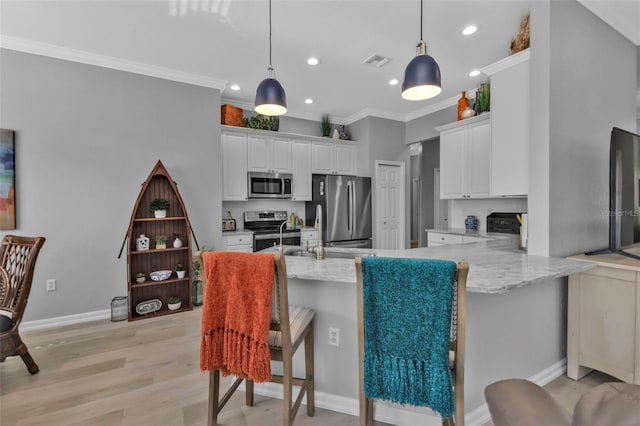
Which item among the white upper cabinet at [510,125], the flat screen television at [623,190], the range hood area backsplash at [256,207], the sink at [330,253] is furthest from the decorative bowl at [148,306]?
the flat screen television at [623,190]

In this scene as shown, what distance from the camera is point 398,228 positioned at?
18.0ft

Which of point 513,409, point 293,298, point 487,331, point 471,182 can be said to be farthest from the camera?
point 471,182

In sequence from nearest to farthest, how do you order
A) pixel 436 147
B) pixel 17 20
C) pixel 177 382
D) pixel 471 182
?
pixel 177 382 → pixel 17 20 → pixel 471 182 → pixel 436 147

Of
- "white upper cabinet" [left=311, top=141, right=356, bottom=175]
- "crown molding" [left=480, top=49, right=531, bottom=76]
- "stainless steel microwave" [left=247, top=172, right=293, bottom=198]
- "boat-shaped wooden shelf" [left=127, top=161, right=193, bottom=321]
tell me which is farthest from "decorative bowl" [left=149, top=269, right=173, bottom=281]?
"crown molding" [left=480, top=49, right=531, bottom=76]

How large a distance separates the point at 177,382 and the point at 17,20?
3.40m

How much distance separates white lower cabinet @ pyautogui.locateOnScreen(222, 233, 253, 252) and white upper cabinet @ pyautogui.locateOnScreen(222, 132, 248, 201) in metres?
0.55

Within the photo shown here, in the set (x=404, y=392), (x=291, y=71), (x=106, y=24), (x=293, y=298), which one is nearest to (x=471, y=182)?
(x=291, y=71)

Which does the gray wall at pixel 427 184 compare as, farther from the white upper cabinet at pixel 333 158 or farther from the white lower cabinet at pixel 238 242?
the white lower cabinet at pixel 238 242

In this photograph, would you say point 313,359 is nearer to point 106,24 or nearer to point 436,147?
point 106,24

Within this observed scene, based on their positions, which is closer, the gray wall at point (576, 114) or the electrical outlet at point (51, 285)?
the gray wall at point (576, 114)

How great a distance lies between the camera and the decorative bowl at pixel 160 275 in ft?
11.4

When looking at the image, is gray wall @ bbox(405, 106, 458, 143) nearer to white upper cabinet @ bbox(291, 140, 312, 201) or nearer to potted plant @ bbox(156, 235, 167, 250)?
white upper cabinet @ bbox(291, 140, 312, 201)

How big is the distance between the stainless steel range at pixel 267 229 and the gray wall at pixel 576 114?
3096 millimetres

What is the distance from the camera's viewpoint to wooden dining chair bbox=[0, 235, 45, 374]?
2121 millimetres
